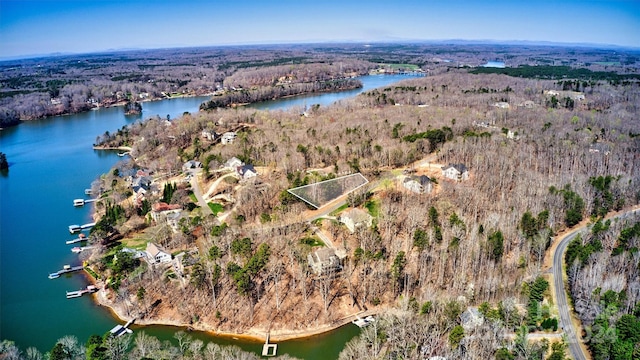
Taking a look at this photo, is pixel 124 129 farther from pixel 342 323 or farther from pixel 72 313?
pixel 342 323

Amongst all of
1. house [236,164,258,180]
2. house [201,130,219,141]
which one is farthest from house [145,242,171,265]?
house [201,130,219,141]

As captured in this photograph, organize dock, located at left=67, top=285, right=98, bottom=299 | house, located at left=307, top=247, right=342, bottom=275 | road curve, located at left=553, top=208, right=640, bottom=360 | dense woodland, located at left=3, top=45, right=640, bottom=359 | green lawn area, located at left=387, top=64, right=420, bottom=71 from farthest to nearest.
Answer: green lawn area, located at left=387, top=64, right=420, bottom=71, house, located at left=307, top=247, right=342, bottom=275, dock, located at left=67, top=285, right=98, bottom=299, dense woodland, located at left=3, top=45, right=640, bottom=359, road curve, located at left=553, top=208, right=640, bottom=360

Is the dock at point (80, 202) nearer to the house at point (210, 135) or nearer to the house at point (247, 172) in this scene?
the house at point (247, 172)

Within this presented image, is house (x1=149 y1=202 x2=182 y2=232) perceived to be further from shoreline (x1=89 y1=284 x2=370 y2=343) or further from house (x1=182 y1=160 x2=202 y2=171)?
house (x1=182 y1=160 x2=202 y2=171)

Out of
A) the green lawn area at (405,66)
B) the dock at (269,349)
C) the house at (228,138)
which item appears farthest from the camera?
the green lawn area at (405,66)

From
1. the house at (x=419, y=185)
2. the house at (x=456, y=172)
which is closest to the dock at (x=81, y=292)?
the house at (x=419, y=185)

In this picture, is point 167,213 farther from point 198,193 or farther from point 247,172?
point 247,172

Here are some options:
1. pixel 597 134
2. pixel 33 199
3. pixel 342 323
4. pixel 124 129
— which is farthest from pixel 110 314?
pixel 597 134
